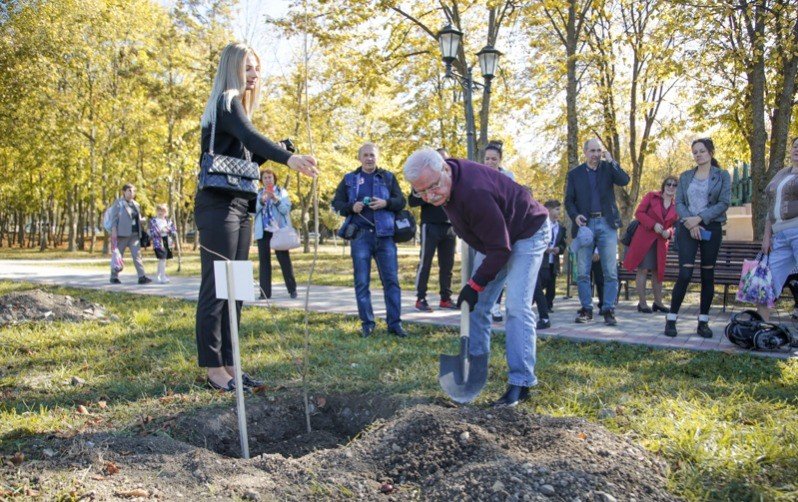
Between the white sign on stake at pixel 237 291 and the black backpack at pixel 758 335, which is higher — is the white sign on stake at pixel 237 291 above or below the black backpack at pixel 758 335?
above

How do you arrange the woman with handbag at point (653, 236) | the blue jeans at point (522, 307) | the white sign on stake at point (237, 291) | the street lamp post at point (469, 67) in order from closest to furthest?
1. the white sign on stake at point (237, 291)
2. the blue jeans at point (522, 307)
3. the woman with handbag at point (653, 236)
4. the street lamp post at point (469, 67)

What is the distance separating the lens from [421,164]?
327cm

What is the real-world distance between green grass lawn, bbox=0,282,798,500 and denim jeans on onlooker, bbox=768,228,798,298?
1.12 meters

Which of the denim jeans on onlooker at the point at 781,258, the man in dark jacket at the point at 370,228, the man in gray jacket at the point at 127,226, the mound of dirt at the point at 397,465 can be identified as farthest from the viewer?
the man in gray jacket at the point at 127,226

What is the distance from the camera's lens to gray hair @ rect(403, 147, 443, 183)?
326 centimetres

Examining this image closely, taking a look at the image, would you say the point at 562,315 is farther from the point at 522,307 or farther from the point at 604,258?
the point at 522,307

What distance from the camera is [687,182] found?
620 cm

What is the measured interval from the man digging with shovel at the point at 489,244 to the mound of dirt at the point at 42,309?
5.18 meters

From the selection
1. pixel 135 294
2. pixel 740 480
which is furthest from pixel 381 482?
pixel 135 294

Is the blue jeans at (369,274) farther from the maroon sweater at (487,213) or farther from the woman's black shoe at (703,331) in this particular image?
the woman's black shoe at (703,331)

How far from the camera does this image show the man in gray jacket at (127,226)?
1147 centimetres

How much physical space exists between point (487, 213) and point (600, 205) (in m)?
3.75

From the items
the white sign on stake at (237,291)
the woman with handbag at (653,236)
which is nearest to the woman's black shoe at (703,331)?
the woman with handbag at (653,236)

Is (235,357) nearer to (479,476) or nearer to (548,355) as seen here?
(479,476)
